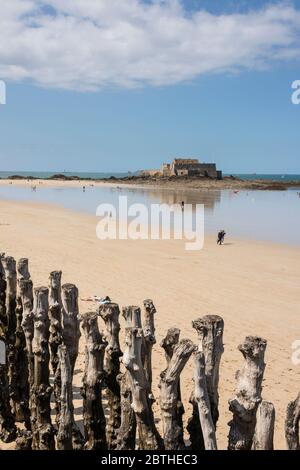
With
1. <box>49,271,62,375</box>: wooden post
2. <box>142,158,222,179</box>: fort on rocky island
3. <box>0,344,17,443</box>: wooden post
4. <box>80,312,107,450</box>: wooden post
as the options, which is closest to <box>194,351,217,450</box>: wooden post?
<box>80,312,107,450</box>: wooden post

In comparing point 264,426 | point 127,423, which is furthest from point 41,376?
point 264,426

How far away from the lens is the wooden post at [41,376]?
513cm

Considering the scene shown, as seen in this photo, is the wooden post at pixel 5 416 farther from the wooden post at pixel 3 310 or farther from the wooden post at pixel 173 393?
the wooden post at pixel 173 393

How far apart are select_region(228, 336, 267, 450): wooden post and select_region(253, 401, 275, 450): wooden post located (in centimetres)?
21

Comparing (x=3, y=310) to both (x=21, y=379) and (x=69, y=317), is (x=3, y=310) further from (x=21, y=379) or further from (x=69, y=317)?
(x=69, y=317)

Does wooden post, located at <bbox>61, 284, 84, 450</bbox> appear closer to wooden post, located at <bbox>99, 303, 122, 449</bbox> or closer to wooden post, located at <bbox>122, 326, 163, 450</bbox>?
wooden post, located at <bbox>99, 303, 122, 449</bbox>

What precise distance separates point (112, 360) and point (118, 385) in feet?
Answer: 1.23

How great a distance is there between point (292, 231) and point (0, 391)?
29.9 metres

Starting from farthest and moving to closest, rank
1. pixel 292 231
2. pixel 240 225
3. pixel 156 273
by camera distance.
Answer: pixel 240 225
pixel 292 231
pixel 156 273

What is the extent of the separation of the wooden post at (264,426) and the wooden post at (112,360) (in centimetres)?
Result: 179

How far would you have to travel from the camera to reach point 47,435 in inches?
201

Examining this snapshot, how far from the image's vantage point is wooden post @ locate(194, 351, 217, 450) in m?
4.25

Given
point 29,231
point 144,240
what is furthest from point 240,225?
point 29,231
